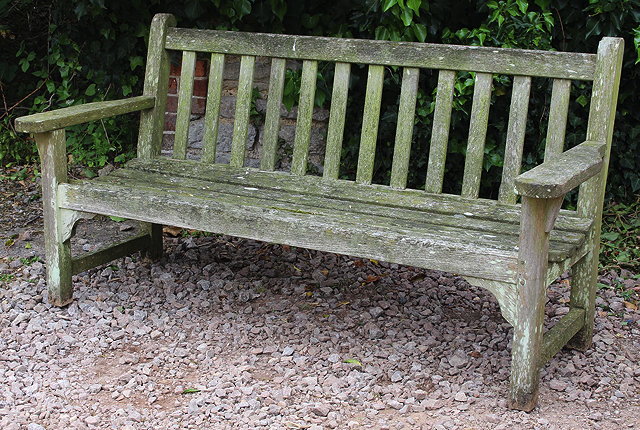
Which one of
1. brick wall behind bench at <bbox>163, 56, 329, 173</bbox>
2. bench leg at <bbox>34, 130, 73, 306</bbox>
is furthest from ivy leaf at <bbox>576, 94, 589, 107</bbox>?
bench leg at <bbox>34, 130, 73, 306</bbox>

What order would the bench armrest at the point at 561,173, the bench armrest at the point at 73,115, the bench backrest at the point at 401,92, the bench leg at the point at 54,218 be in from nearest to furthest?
the bench armrest at the point at 561,173, the bench backrest at the point at 401,92, the bench armrest at the point at 73,115, the bench leg at the point at 54,218

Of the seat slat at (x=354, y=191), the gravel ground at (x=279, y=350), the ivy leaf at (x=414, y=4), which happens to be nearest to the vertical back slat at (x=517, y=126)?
the seat slat at (x=354, y=191)

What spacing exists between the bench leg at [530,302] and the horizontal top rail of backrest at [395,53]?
2.36 feet

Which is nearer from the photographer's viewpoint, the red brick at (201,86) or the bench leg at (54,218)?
the bench leg at (54,218)

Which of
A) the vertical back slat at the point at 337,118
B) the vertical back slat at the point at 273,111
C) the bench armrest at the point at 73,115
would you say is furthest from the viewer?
the vertical back slat at the point at 273,111

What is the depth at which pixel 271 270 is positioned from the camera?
13.0 feet

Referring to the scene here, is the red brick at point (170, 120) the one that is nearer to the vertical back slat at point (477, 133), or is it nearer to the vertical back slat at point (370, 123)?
the vertical back slat at point (370, 123)

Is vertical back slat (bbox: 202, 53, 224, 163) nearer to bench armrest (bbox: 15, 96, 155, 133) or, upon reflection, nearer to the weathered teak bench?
the weathered teak bench

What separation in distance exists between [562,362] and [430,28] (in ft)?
5.77

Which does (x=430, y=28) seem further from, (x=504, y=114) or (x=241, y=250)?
(x=241, y=250)

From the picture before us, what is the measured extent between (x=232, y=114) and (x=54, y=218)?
1531mm

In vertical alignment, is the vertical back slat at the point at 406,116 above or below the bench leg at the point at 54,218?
above

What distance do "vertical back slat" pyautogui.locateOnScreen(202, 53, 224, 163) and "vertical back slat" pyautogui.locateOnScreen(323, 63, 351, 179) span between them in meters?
0.50

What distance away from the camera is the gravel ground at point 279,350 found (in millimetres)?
2729
